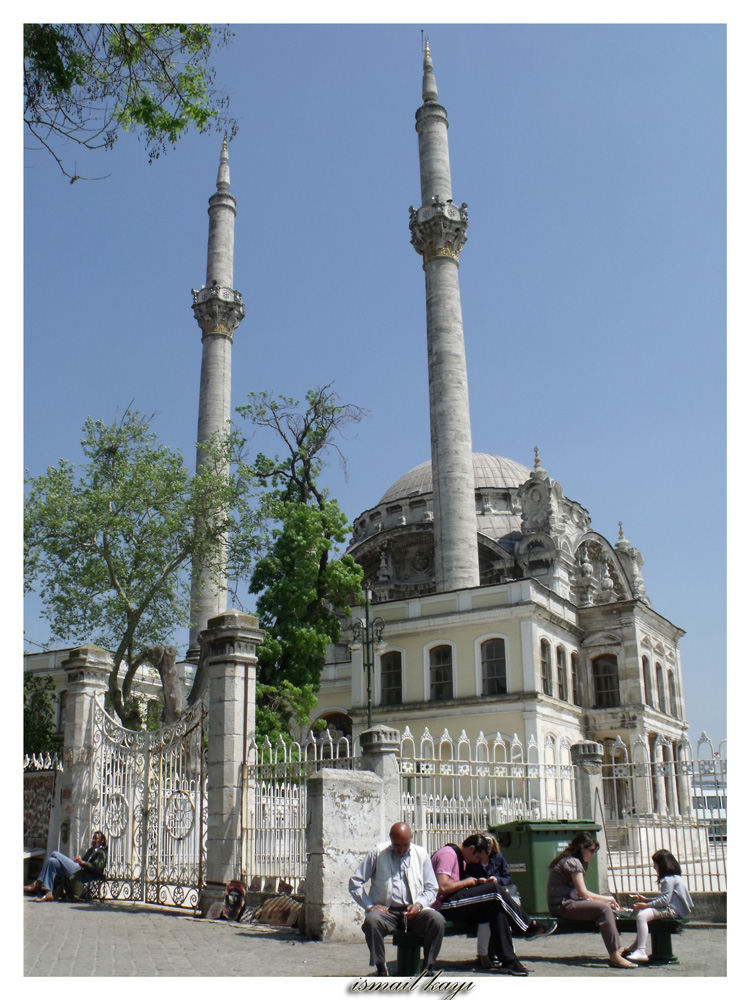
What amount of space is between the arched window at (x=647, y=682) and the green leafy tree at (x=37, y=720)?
17.3 m

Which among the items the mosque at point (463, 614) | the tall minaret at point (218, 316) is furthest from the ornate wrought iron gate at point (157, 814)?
the tall minaret at point (218, 316)

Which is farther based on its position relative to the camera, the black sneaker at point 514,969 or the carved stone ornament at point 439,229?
the carved stone ornament at point 439,229

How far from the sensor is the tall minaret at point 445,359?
98.6 feet

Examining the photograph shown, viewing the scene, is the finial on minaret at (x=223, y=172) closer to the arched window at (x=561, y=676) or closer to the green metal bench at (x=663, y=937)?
the arched window at (x=561, y=676)

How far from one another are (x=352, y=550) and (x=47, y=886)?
3271cm

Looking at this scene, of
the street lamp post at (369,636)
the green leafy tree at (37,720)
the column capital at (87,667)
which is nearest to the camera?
the column capital at (87,667)

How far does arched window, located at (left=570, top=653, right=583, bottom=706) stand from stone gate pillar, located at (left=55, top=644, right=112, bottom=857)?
18253 mm

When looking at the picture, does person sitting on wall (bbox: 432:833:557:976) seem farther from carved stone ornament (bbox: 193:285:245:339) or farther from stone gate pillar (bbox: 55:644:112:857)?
carved stone ornament (bbox: 193:285:245:339)

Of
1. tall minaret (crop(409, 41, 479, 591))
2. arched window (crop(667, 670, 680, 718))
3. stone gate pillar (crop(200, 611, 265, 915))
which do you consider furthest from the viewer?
arched window (crop(667, 670, 680, 718))

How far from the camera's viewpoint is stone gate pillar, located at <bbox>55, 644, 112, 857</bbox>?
1305 cm

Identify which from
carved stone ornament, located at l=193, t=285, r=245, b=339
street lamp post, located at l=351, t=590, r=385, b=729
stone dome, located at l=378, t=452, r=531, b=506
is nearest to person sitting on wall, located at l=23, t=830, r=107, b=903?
street lamp post, located at l=351, t=590, r=385, b=729

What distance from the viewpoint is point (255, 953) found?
7.83 metres

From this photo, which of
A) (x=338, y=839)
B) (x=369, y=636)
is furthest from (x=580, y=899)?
(x=369, y=636)
